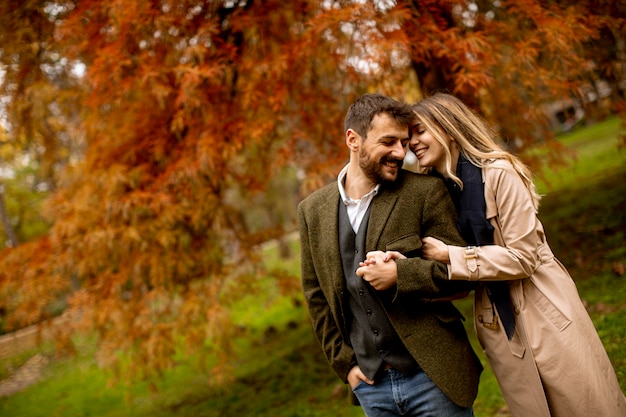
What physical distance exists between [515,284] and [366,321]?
65 cm

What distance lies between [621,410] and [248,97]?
3.17 m

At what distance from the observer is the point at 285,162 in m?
4.09

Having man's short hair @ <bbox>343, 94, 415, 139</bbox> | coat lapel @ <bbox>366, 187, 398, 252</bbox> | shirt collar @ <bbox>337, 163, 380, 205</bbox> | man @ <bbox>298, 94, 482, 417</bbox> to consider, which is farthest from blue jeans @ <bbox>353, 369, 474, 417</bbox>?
man's short hair @ <bbox>343, 94, 415, 139</bbox>

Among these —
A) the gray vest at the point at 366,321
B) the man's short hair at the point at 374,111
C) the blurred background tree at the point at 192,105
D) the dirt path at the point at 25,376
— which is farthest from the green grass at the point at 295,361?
the man's short hair at the point at 374,111

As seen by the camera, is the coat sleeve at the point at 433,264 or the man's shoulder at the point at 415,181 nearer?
the coat sleeve at the point at 433,264

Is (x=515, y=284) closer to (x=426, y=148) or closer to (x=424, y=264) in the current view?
(x=424, y=264)

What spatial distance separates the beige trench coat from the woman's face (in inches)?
8.6

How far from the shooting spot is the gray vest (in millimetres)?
1955

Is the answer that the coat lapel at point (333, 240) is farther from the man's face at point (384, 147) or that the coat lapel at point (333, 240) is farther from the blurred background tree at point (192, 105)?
the blurred background tree at point (192, 105)

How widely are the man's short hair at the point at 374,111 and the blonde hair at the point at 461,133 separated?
0.34 ft

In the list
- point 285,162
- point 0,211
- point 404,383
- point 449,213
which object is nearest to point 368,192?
point 449,213

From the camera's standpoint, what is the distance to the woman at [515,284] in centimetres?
185

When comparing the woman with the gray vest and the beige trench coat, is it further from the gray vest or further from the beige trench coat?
the gray vest

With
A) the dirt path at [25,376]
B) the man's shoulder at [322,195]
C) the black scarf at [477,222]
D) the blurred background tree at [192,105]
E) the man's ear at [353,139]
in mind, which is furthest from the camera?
the dirt path at [25,376]
